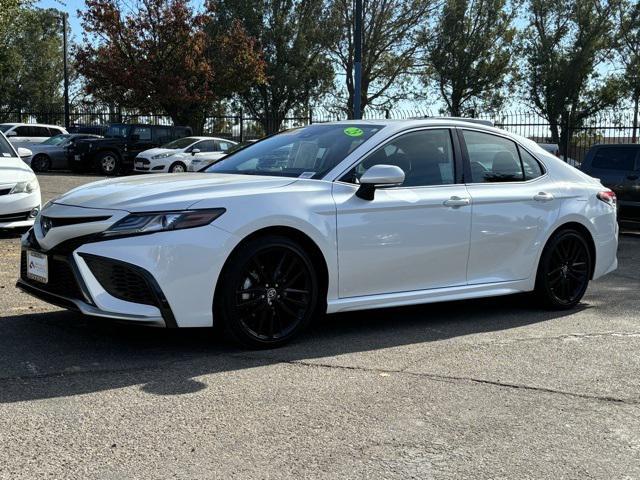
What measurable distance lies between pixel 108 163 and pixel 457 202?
21.5m

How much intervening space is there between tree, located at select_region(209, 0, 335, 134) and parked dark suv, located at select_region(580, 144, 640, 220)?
26.1 metres

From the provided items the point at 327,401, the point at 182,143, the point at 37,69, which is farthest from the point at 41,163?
the point at 37,69

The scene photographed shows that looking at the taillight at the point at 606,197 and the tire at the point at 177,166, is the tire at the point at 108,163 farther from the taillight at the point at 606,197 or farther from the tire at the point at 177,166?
the taillight at the point at 606,197

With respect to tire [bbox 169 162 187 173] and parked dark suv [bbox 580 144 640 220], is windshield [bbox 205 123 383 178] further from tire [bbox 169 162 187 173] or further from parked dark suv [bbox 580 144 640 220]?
tire [bbox 169 162 187 173]

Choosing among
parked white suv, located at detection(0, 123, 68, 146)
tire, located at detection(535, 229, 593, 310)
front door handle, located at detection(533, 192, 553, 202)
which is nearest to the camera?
front door handle, located at detection(533, 192, 553, 202)

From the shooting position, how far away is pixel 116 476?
10.5 ft

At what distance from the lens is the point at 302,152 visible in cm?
583

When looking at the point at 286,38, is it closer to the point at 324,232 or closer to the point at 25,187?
the point at 25,187

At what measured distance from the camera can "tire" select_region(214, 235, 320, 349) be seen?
484 centimetres

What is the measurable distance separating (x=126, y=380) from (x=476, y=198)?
3.00 m

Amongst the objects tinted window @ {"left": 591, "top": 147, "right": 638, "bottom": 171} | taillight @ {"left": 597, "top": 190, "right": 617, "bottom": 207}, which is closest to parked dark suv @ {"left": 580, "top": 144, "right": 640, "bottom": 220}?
tinted window @ {"left": 591, "top": 147, "right": 638, "bottom": 171}

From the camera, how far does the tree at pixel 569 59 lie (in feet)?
125

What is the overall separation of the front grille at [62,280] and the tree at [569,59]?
35.3 meters

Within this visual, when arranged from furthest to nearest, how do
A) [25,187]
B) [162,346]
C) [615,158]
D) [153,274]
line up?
[615,158], [25,187], [162,346], [153,274]
